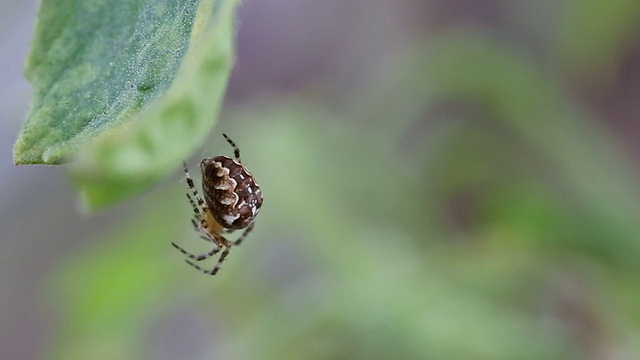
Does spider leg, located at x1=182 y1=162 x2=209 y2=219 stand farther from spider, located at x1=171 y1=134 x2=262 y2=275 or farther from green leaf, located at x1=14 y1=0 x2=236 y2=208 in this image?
green leaf, located at x1=14 y1=0 x2=236 y2=208

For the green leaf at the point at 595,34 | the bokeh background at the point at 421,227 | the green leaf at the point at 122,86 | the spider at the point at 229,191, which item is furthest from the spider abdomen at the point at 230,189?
the green leaf at the point at 595,34

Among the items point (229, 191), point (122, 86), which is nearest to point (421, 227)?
point (229, 191)

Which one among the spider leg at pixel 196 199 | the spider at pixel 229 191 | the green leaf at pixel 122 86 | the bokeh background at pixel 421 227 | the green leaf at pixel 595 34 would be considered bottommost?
the green leaf at pixel 122 86

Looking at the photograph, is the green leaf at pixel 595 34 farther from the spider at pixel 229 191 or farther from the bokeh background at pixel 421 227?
the spider at pixel 229 191

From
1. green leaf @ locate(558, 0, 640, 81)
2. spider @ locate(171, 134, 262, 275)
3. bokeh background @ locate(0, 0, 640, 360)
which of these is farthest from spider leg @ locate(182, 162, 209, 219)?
green leaf @ locate(558, 0, 640, 81)

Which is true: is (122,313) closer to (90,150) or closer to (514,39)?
(514,39)

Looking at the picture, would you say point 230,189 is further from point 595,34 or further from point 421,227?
point 595,34

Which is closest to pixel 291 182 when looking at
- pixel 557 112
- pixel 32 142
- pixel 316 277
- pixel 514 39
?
pixel 316 277
